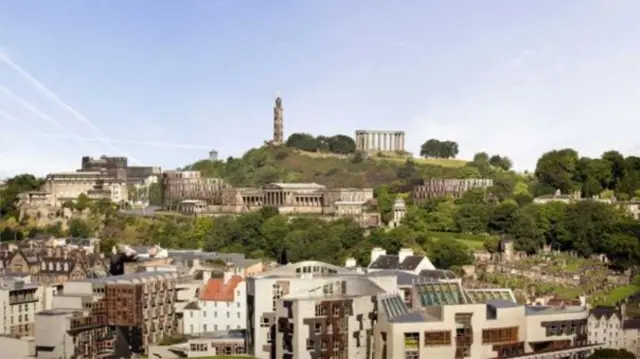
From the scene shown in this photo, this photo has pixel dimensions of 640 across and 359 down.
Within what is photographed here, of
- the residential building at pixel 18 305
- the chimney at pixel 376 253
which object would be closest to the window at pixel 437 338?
the residential building at pixel 18 305

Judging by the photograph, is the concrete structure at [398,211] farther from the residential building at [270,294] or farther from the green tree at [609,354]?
the residential building at [270,294]

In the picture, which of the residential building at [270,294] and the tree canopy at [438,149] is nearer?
the residential building at [270,294]

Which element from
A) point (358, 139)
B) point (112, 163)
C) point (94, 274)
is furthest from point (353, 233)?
point (112, 163)

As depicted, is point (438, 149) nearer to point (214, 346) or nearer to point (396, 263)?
point (396, 263)

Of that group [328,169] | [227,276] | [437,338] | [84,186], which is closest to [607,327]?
[437,338]

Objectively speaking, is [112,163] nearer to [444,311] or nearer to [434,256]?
[434,256]

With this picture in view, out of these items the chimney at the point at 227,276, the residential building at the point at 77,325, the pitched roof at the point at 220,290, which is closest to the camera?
the residential building at the point at 77,325
